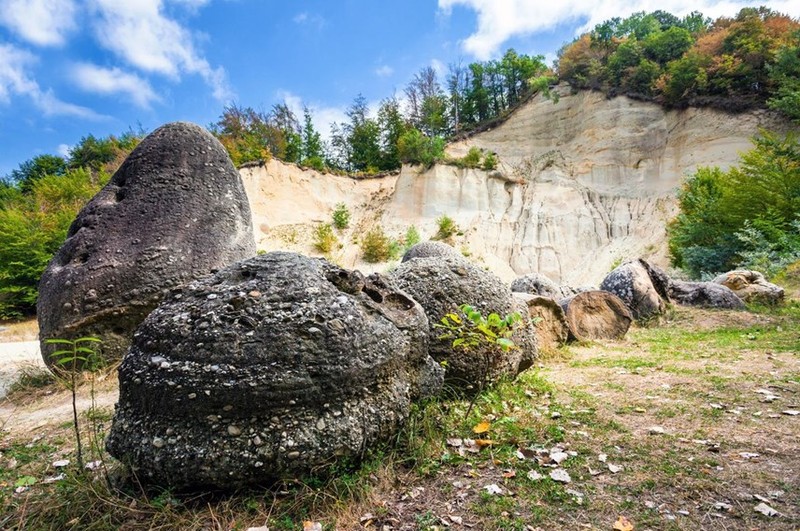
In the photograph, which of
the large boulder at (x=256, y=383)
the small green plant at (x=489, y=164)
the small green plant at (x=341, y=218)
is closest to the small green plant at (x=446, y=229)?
the small green plant at (x=489, y=164)

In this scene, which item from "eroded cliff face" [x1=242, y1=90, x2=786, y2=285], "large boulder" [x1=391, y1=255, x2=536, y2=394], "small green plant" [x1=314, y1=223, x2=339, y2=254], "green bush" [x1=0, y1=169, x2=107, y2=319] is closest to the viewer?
"large boulder" [x1=391, y1=255, x2=536, y2=394]

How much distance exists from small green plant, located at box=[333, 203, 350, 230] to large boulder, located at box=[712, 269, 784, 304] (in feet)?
54.2

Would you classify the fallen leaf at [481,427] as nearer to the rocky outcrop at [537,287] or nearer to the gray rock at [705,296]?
the rocky outcrop at [537,287]

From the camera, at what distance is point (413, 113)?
30656 millimetres

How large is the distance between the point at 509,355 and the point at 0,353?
9.32m

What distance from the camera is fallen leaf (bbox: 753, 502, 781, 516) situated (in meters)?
1.74

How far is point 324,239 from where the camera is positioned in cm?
2031

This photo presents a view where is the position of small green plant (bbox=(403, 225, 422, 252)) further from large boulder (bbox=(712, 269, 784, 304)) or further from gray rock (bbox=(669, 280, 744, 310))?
large boulder (bbox=(712, 269, 784, 304))

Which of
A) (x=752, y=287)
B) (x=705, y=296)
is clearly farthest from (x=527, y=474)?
(x=752, y=287)

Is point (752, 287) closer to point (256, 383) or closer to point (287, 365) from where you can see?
point (287, 365)

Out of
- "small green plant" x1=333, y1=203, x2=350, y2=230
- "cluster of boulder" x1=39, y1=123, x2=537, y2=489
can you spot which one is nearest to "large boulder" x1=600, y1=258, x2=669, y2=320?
"cluster of boulder" x1=39, y1=123, x2=537, y2=489

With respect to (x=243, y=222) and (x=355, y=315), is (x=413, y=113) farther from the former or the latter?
(x=355, y=315)

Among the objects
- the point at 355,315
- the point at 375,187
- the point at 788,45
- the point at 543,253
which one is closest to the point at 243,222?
the point at 355,315

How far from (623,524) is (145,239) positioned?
18.3 feet
